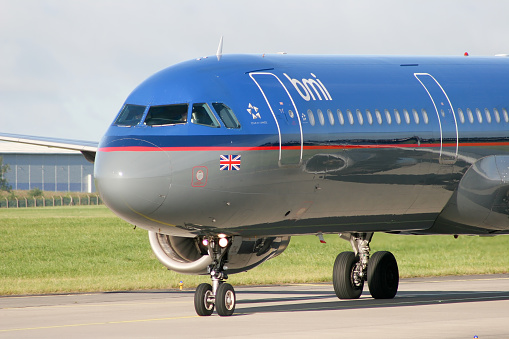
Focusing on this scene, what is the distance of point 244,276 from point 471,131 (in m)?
14.5

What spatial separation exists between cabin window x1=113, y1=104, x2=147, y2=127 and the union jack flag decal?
168 centimetres

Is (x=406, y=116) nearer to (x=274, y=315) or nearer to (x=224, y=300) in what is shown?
(x=274, y=315)

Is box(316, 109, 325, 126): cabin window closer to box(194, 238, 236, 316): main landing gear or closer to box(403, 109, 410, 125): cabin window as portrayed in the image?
box(403, 109, 410, 125): cabin window

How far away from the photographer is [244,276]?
34875 millimetres

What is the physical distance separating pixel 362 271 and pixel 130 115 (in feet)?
24.9

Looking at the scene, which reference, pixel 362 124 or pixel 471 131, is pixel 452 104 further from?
pixel 362 124

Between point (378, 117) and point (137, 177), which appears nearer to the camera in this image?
point (137, 177)

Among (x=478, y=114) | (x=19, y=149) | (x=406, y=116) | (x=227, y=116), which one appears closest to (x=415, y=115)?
(x=406, y=116)

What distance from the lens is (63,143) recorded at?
24719 millimetres

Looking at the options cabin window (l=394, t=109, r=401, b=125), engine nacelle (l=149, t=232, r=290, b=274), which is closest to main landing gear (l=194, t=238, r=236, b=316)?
engine nacelle (l=149, t=232, r=290, b=274)

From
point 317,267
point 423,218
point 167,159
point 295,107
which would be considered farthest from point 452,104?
point 317,267

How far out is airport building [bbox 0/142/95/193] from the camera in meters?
114

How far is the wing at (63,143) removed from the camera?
2397 cm

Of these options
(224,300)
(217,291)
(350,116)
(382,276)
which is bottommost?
(224,300)
